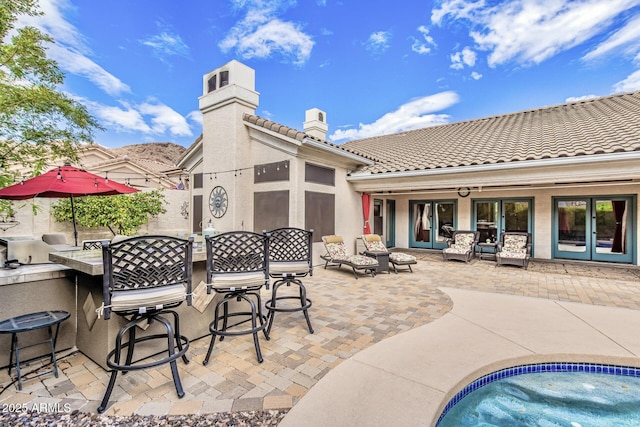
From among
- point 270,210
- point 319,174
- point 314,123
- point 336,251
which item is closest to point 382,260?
point 336,251

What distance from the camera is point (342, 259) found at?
7.52m

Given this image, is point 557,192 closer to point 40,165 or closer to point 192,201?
point 192,201

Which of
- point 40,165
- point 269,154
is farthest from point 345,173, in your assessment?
point 40,165

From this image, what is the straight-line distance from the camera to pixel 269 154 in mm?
8523

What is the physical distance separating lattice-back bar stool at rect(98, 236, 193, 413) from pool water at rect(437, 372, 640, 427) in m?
2.57

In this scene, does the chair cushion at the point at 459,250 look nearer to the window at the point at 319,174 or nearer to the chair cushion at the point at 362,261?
the chair cushion at the point at 362,261

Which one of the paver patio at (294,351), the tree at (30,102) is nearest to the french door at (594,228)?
the paver patio at (294,351)

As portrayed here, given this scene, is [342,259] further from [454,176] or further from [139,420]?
[139,420]

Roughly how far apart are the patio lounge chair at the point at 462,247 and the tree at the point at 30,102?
34.5 feet

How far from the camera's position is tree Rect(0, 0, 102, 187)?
5.08 m

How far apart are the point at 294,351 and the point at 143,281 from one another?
5.84 ft

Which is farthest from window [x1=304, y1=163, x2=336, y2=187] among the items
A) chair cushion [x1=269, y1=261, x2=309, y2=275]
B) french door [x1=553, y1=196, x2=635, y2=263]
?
french door [x1=553, y1=196, x2=635, y2=263]

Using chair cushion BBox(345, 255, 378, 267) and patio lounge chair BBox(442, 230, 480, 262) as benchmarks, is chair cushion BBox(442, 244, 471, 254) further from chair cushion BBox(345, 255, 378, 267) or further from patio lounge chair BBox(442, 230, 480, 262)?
chair cushion BBox(345, 255, 378, 267)

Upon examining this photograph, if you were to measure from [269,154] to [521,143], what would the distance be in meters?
7.60
